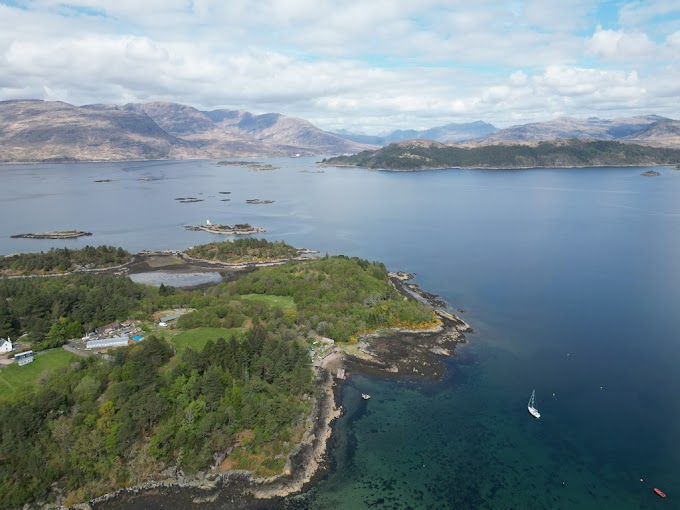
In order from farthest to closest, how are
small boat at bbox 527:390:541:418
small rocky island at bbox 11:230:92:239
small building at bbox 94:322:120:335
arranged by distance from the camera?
small rocky island at bbox 11:230:92:239 < small building at bbox 94:322:120:335 < small boat at bbox 527:390:541:418

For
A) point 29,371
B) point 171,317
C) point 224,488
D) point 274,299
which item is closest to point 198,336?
point 171,317

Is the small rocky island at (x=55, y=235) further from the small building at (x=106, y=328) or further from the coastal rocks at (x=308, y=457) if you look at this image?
the coastal rocks at (x=308, y=457)

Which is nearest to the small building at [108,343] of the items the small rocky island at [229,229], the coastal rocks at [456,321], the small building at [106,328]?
the small building at [106,328]

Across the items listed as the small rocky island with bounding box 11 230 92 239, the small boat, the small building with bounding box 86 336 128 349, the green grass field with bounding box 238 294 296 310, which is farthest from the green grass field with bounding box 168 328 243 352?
the small rocky island with bounding box 11 230 92 239

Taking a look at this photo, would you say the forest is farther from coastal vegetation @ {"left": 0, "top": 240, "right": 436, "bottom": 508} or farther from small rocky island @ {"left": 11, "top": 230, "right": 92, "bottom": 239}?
small rocky island @ {"left": 11, "top": 230, "right": 92, "bottom": 239}

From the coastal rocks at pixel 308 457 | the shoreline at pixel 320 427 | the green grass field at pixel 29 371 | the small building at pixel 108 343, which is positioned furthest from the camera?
the small building at pixel 108 343

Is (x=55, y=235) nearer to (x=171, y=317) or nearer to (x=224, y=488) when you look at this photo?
(x=171, y=317)
